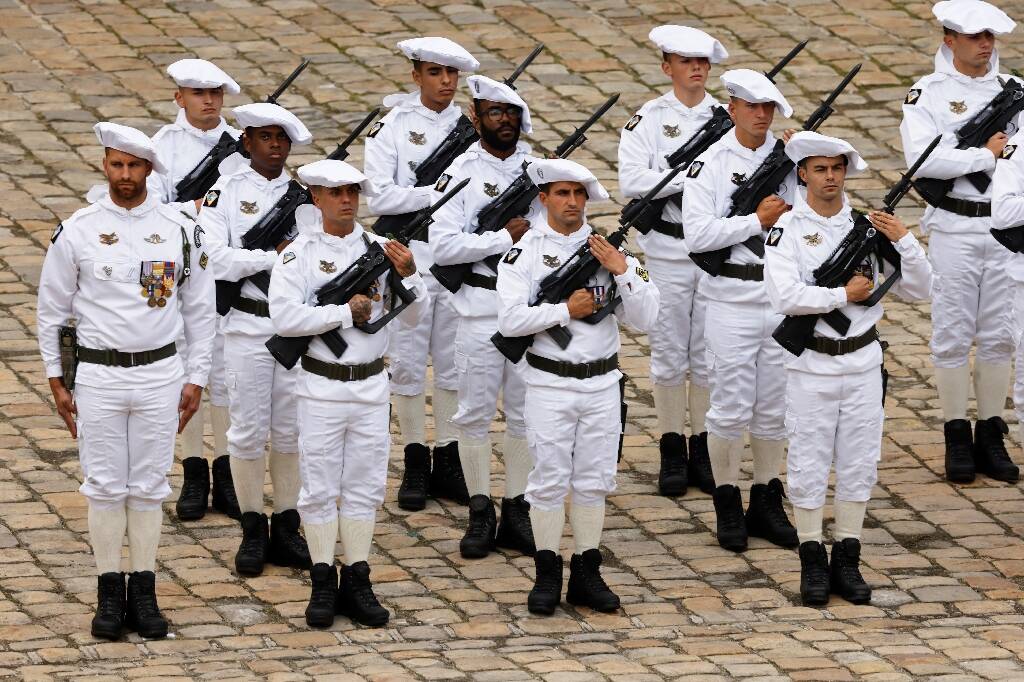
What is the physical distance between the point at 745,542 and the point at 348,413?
86.4 inches

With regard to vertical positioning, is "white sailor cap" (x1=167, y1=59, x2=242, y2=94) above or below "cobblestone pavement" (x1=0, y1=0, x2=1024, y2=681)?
above

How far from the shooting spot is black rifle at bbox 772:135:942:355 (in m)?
10.1

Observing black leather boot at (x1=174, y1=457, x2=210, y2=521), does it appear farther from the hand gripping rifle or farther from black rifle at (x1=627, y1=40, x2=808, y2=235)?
black rifle at (x1=627, y1=40, x2=808, y2=235)

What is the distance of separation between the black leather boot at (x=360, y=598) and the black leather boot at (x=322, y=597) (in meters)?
0.05

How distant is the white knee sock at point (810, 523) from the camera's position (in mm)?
10383

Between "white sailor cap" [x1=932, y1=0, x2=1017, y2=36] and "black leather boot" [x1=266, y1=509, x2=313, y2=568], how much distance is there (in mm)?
4076

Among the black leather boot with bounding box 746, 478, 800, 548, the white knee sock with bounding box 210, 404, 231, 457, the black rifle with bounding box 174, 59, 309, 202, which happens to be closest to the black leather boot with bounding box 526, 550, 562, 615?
the black leather boot with bounding box 746, 478, 800, 548

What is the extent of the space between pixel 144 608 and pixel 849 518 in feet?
10.1

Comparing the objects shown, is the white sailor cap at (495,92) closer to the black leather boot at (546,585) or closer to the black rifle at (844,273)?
the black rifle at (844,273)

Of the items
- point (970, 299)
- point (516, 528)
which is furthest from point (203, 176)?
point (970, 299)

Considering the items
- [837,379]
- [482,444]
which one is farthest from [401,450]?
[837,379]

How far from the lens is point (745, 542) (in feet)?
36.3

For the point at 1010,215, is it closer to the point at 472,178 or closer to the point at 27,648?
the point at 472,178

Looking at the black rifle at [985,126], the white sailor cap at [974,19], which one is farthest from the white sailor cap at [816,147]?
the white sailor cap at [974,19]
